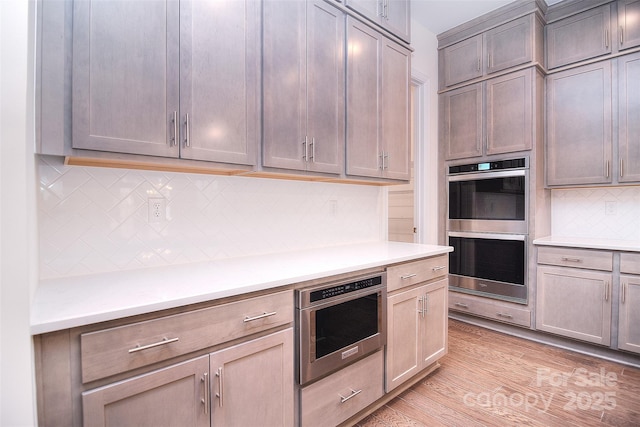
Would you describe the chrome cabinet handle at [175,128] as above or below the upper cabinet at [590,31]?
below

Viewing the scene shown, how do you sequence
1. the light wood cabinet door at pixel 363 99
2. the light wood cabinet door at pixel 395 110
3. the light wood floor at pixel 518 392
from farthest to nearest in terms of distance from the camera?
the light wood cabinet door at pixel 395 110, the light wood cabinet door at pixel 363 99, the light wood floor at pixel 518 392

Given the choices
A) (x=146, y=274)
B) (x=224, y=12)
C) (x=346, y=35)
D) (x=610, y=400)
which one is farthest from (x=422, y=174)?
(x=146, y=274)

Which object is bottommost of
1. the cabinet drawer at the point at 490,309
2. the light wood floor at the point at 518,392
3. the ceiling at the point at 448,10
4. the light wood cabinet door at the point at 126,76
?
the light wood floor at the point at 518,392

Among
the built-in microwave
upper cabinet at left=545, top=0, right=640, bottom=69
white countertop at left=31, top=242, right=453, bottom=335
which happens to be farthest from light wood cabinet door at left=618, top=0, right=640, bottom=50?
white countertop at left=31, top=242, right=453, bottom=335

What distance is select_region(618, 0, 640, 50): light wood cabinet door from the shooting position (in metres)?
2.55

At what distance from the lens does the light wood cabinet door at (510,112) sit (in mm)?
2857

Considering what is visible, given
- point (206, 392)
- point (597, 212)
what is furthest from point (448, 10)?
point (206, 392)

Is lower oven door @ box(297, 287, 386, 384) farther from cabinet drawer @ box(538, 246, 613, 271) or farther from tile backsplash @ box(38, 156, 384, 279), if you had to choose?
cabinet drawer @ box(538, 246, 613, 271)

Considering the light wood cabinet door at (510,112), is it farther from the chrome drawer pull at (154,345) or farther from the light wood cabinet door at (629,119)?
the chrome drawer pull at (154,345)

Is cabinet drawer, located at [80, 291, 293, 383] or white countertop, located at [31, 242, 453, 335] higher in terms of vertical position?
white countertop, located at [31, 242, 453, 335]

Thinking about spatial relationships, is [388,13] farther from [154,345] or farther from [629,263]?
[629,263]

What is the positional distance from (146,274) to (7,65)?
2.92ft

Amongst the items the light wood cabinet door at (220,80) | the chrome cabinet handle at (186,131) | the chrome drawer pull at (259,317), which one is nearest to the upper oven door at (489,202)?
the light wood cabinet door at (220,80)

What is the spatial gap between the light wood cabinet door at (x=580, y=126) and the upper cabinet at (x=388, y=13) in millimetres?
1634
